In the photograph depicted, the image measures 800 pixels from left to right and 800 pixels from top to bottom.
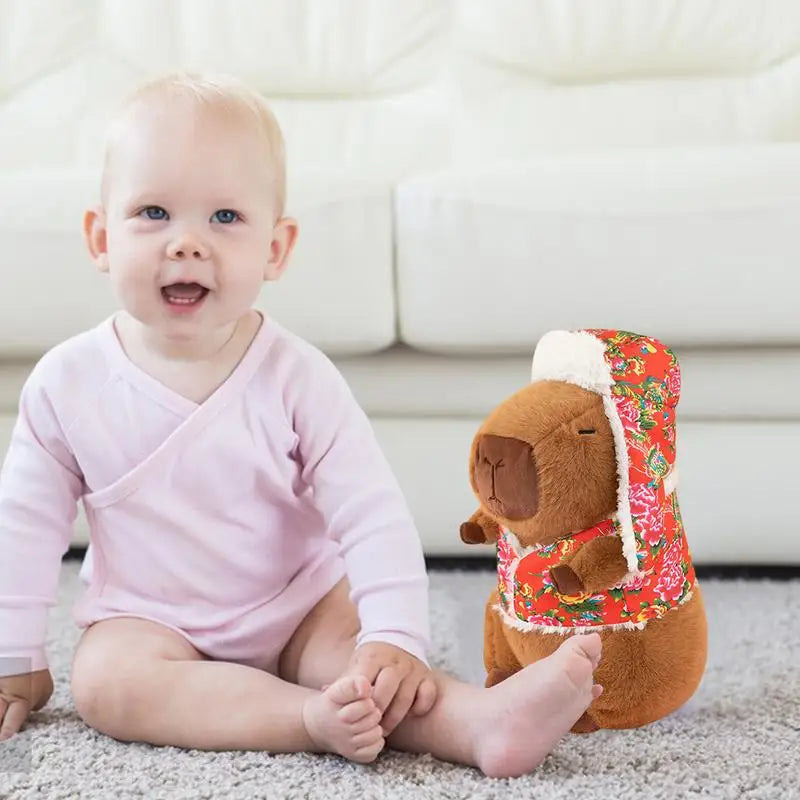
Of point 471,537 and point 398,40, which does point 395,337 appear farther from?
point 398,40

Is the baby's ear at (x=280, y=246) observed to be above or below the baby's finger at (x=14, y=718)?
above

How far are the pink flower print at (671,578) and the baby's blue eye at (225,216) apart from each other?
1.43 feet

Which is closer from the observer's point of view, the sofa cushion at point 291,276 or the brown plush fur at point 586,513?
the brown plush fur at point 586,513

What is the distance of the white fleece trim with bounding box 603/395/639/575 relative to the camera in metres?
0.89

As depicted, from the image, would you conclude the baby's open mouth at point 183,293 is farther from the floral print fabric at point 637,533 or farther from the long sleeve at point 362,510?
the floral print fabric at point 637,533

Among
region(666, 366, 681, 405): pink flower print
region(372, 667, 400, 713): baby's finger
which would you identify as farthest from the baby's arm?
region(666, 366, 681, 405): pink flower print

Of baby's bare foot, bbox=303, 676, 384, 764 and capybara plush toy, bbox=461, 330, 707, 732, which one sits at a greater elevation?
capybara plush toy, bbox=461, 330, 707, 732

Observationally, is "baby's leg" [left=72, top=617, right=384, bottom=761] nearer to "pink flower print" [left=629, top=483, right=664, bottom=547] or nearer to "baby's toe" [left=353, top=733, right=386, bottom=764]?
"baby's toe" [left=353, top=733, right=386, bottom=764]

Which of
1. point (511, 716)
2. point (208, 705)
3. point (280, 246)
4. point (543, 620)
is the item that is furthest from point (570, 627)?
point (280, 246)

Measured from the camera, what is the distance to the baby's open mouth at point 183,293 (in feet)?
3.05

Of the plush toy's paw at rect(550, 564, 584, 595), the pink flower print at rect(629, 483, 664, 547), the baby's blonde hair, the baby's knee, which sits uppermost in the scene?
the baby's blonde hair

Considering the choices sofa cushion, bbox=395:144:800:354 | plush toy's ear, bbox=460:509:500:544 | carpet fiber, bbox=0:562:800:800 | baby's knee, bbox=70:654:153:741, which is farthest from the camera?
sofa cushion, bbox=395:144:800:354

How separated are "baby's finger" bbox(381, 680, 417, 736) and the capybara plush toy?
0.11 m

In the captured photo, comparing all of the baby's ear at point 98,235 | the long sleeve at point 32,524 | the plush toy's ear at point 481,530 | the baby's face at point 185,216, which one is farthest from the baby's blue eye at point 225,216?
the plush toy's ear at point 481,530
